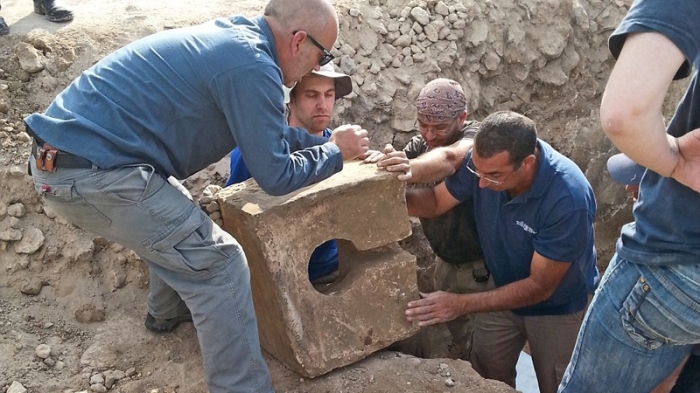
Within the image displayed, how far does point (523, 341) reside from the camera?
4215mm

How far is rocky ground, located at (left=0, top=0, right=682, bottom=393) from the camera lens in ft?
11.2

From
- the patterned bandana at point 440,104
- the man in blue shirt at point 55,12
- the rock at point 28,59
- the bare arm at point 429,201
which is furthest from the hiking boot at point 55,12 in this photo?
the bare arm at point 429,201

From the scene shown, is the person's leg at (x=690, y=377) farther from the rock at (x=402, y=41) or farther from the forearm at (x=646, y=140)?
the rock at (x=402, y=41)

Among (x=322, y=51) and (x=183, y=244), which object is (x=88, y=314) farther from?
(x=322, y=51)

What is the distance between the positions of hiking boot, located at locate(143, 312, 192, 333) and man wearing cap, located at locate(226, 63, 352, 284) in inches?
29.7

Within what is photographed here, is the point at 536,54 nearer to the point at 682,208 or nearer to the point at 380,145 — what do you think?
the point at 380,145

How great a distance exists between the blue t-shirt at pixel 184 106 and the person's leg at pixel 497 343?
1845 mm

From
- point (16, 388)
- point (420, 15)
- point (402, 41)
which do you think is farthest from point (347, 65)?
point (16, 388)

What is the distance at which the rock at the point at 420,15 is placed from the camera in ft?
17.3

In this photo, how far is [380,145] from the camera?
16.8ft

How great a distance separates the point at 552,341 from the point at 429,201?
3.42 feet

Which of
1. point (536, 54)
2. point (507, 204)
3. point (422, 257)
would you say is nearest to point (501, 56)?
point (536, 54)

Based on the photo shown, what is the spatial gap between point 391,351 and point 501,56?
3.09 meters

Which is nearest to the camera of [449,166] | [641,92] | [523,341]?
[641,92]
